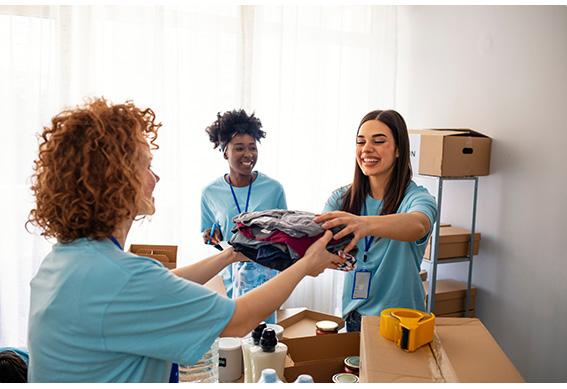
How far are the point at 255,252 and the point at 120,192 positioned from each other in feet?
1.88

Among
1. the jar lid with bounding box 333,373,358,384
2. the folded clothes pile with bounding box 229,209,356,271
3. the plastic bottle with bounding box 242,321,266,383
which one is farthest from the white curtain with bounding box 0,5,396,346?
the jar lid with bounding box 333,373,358,384

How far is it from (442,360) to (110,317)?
669 millimetres

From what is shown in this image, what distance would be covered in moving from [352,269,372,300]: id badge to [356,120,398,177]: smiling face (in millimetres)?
385

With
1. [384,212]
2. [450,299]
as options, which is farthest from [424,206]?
[450,299]

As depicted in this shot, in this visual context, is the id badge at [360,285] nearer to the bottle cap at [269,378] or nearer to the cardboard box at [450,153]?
the bottle cap at [269,378]

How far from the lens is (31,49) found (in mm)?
2969

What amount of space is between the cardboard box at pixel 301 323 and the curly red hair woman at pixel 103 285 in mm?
747

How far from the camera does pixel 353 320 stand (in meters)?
1.84

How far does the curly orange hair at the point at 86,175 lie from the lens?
952mm

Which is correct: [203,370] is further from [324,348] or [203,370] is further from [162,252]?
[162,252]

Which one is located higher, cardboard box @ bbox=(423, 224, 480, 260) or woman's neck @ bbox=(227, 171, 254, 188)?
woman's neck @ bbox=(227, 171, 254, 188)

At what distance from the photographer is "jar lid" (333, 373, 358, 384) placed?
1.21 meters

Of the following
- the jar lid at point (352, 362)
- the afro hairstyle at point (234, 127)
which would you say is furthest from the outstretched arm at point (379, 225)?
the afro hairstyle at point (234, 127)

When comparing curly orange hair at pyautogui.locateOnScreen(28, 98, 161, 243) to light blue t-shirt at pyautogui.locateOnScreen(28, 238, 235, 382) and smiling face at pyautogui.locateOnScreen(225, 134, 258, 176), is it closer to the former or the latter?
light blue t-shirt at pyautogui.locateOnScreen(28, 238, 235, 382)
